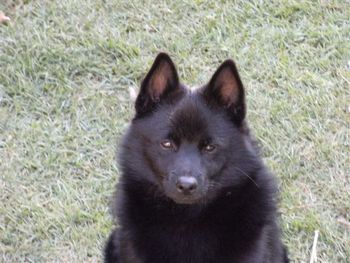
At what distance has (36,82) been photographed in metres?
5.93

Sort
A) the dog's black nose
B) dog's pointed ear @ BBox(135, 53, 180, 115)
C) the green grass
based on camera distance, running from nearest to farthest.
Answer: the dog's black nose < dog's pointed ear @ BBox(135, 53, 180, 115) < the green grass

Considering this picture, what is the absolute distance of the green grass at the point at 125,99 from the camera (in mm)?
4867

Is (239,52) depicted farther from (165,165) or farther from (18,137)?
(165,165)

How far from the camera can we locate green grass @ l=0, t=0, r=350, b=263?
4.87 metres

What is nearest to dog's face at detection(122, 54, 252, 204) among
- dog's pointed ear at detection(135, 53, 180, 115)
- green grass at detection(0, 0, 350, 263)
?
dog's pointed ear at detection(135, 53, 180, 115)

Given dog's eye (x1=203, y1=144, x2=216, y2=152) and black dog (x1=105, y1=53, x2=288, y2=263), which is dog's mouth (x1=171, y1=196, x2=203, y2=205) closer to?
black dog (x1=105, y1=53, x2=288, y2=263)

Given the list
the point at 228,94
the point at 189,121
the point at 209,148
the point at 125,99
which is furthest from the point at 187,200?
the point at 125,99

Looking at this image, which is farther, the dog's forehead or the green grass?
the green grass

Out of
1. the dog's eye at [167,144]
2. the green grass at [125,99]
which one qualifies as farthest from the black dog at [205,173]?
the green grass at [125,99]

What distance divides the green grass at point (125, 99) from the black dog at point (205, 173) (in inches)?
35.1

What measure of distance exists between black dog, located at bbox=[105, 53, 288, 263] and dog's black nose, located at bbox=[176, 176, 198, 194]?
0.09 meters

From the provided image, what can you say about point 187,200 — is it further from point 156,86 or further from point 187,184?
point 156,86

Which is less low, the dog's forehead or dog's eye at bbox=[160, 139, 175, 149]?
the dog's forehead

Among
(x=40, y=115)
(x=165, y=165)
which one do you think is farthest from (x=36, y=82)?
(x=165, y=165)
